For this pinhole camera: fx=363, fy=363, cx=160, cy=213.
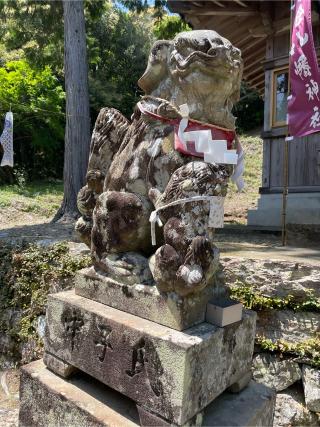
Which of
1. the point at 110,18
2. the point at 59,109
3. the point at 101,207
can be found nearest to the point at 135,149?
the point at 101,207

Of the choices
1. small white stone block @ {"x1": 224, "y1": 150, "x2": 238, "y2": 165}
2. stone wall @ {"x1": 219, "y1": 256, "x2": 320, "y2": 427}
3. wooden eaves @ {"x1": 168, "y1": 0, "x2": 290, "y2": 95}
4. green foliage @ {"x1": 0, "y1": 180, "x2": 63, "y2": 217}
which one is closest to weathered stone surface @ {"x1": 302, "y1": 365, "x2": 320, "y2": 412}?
stone wall @ {"x1": 219, "y1": 256, "x2": 320, "y2": 427}

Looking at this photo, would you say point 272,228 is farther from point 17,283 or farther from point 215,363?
point 215,363

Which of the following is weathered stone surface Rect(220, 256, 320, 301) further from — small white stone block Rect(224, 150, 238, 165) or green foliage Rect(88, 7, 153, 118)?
green foliage Rect(88, 7, 153, 118)

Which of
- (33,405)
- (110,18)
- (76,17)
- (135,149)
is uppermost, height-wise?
(110,18)

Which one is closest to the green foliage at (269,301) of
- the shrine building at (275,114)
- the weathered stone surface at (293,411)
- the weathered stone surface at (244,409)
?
the weathered stone surface at (293,411)

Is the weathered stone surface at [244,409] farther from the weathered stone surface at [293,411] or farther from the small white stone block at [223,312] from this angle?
the weathered stone surface at [293,411]

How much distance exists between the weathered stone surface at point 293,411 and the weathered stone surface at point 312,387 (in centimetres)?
6

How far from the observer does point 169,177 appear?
174cm

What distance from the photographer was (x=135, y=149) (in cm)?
189

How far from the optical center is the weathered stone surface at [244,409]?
163 centimetres

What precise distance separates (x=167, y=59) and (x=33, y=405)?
6.38 ft

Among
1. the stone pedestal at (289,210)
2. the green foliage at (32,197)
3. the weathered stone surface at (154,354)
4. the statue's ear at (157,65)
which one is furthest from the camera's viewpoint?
the green foliage at (32,197)

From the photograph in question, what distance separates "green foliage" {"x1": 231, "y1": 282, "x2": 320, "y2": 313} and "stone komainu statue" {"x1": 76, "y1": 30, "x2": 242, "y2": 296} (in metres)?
1.30

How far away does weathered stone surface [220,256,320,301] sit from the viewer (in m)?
2.79
